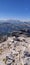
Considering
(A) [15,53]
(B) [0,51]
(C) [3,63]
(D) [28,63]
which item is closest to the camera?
(D) [28,63]

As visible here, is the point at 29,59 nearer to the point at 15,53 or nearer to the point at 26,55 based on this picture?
the point at 26,55

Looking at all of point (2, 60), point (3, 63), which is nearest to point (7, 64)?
point (3, 63)

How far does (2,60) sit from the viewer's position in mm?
12992

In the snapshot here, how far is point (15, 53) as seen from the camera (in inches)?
548

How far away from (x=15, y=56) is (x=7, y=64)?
1.88 meters

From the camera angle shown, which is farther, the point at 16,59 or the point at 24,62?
the point at 16,59

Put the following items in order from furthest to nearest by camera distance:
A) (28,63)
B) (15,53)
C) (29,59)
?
(15,53) → (29,59) → (28,63)

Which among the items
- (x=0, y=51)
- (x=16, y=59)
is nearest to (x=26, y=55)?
(x=16, y=59)

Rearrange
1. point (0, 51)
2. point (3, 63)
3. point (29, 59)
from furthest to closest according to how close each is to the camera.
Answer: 1. point (0, 51)
2. point (3, 63)
3. point (29, 59)

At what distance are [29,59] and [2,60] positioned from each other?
313 cm

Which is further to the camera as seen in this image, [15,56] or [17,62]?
[15,56]

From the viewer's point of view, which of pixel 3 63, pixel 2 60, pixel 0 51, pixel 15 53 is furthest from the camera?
pixel 0 51

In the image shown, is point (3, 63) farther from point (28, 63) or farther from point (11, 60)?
point (28, 63)

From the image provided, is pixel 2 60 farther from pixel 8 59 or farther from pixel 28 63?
pixel 28 63
